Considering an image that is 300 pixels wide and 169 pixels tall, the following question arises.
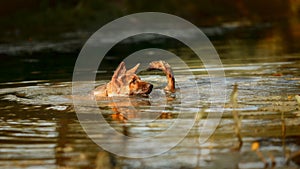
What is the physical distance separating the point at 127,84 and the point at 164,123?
2.21m

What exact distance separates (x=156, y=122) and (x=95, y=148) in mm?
1365

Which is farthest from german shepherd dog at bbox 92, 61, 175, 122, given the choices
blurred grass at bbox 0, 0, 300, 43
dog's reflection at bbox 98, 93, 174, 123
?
blurred grass at bbox 0, 0, 300, 43

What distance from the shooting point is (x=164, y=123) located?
28.0ft

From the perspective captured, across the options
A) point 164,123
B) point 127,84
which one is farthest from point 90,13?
point 164,123

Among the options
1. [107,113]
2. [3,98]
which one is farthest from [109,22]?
[107,113]

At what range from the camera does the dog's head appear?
10.6m

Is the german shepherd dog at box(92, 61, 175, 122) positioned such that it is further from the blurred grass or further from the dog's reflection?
the blurred grass

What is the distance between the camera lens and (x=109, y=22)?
25.5m

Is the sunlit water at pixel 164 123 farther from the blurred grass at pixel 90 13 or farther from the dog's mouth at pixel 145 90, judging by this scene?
the blurred grass at pixel 90 13

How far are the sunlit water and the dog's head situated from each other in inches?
7.3

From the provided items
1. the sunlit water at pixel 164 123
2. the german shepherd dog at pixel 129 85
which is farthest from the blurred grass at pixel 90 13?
the german shepherd dog at pixel 129 85

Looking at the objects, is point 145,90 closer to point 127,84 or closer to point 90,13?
point 127,84

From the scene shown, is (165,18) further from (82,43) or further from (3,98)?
(3,98)

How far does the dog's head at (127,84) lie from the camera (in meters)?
10.6
